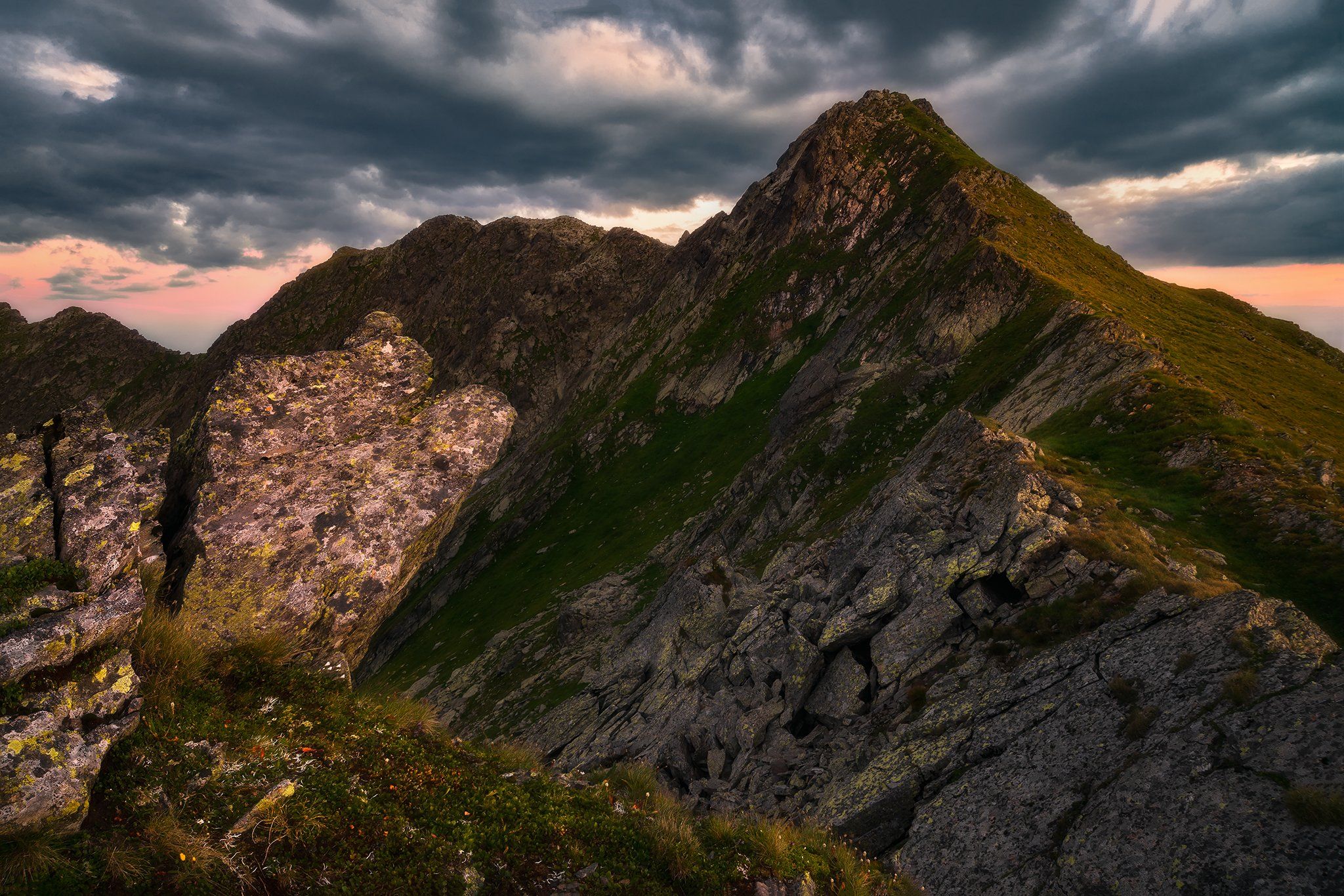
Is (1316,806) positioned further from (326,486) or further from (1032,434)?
(1032,434)

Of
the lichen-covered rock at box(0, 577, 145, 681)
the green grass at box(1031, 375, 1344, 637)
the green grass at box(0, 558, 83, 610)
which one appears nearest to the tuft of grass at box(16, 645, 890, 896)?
the lichen-covered rock at box(0, 577, 145, 681)

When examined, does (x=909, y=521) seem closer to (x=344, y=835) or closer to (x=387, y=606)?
(x=387, y=606)

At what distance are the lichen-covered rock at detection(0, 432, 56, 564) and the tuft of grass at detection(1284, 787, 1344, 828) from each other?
790 inches

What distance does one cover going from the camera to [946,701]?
19.2 m

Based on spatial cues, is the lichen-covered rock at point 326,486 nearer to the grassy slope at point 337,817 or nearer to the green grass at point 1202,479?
the grassy slope at point 337,817

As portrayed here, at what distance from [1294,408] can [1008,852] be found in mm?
52970

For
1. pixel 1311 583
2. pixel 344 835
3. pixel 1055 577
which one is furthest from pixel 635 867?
pixel 1311 583

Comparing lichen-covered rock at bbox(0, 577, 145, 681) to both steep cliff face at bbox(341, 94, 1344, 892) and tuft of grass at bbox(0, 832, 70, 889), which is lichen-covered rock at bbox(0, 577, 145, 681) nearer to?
tuft of grass at bbox(0, 832, 70, 889)

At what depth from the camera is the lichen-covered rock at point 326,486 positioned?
12.7 metres

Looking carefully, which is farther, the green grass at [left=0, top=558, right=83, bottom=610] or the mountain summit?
the mountain summit

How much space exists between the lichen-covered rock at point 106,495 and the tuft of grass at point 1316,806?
19201mm

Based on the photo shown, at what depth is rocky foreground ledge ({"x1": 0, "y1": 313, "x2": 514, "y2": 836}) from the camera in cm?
774

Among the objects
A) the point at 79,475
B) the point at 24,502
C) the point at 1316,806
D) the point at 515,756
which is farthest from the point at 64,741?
the point at 1316,806

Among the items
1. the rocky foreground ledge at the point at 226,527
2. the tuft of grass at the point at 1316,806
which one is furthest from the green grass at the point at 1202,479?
the rocky foreground ledge at the point at 226,527
